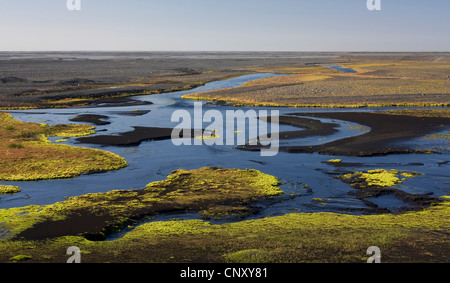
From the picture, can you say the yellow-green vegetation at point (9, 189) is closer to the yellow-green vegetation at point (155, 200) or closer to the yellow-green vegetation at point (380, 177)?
the yellow-green vegetation at point (155, 200)

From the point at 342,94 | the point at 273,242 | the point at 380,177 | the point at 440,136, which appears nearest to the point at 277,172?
the point at 380,177

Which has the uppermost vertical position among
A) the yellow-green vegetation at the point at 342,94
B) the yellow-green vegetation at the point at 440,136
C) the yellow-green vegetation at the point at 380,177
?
the yellow-green vegetation at the point at 342,94

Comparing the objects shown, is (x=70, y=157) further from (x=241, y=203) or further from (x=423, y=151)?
(x=423, y=151)

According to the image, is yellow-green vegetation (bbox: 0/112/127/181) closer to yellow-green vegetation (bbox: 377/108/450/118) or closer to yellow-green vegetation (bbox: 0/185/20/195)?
yellow-green vegetation (bbox: 0/185/20/195)

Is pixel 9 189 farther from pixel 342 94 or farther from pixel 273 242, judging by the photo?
pixel 342 94

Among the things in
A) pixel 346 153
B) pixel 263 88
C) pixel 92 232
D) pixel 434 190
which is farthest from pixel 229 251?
pixel 263 88

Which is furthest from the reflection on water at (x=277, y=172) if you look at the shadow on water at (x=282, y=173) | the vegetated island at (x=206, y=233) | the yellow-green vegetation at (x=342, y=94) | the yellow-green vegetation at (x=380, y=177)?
the yellow-green vegetation at (x=342, y=94)
